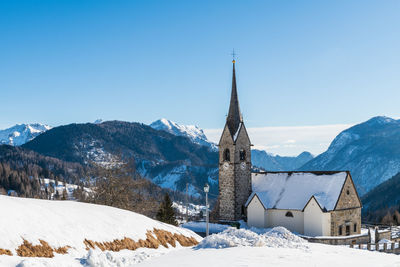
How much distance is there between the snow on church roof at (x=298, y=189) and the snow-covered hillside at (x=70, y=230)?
28.4 meters

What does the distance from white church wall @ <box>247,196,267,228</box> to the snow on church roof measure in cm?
61

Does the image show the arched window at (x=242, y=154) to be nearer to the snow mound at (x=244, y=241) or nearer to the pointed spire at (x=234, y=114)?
the pointed spire at (x=234, y=114)

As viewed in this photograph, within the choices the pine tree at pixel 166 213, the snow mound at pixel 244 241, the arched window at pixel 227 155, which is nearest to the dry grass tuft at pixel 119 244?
the snow mound at pixel 244 241

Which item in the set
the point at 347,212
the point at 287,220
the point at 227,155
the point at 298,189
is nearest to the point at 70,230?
the point at 287,220

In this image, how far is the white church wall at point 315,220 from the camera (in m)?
41.6

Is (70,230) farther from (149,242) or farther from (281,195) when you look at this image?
(281,195)

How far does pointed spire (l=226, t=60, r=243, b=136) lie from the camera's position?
52.2 metres

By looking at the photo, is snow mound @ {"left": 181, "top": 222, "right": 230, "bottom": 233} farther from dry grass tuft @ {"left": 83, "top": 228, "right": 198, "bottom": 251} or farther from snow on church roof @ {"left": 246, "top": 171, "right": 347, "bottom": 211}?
dry grass tuft @ {"left": 83, "top": 228, "right": 198, "bottom": 251}

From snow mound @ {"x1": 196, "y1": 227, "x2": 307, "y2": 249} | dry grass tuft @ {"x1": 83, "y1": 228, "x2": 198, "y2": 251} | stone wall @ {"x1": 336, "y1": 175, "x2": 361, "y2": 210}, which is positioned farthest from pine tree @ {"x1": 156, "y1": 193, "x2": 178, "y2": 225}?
snow mound @ {"x1": 196, "y1": 227, "x2": 307, "y2": 249}

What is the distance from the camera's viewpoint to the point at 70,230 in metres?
13.8

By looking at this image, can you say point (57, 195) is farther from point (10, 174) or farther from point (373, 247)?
point (373, 247)

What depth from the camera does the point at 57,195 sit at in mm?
189000

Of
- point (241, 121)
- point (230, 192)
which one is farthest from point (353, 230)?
point (241, 121)

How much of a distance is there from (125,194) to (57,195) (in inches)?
6496
